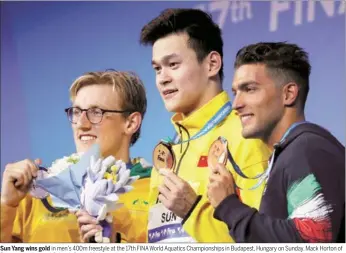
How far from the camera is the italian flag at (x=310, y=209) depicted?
3.09 meters

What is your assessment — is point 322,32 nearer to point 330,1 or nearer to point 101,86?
point 330,1

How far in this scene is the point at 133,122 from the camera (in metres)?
3.58

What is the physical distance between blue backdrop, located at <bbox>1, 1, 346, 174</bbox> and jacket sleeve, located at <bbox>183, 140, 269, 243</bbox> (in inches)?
10.3

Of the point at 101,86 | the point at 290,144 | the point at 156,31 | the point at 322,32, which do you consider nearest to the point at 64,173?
the point at 101,86

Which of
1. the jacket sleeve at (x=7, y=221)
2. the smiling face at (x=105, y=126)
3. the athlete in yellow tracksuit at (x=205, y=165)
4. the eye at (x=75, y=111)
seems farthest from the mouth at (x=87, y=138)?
the jacket sleeve at (x=7, y=221)

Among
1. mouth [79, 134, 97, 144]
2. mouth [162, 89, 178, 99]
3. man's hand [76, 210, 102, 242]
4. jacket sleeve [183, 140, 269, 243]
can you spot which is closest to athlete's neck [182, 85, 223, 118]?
mouth [162, 89, 178, 99]

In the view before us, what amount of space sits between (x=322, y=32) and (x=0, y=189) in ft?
5.13

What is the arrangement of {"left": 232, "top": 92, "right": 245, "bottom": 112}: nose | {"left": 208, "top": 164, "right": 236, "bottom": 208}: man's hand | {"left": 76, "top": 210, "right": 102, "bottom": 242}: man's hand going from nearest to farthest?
{"left": 208, "top": 164, "right": 236, "bottom": 208}: man's hand, {"left": 232, "top": 92, "right": 245, "bottom": 112}: nose, {"left": 76, "top": 210, "right": 102, "bottom": 242}: man's hand

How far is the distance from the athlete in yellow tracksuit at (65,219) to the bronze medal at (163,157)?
0.05 meters

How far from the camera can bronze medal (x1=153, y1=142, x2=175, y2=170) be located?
3.44 m

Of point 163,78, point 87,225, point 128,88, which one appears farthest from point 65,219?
point 163,78

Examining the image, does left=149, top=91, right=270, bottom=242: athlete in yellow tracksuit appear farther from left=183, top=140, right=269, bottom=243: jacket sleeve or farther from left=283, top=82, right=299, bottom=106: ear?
left=283, top=82, right=299, bottom=106: ear

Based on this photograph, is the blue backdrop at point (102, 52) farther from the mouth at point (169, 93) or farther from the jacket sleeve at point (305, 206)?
the jacket sleeve at point (305, 206)

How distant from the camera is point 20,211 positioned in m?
3.61
